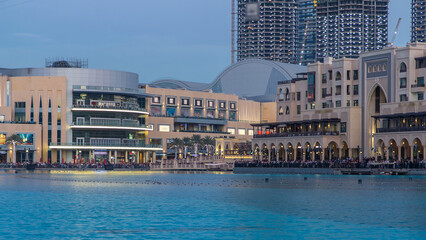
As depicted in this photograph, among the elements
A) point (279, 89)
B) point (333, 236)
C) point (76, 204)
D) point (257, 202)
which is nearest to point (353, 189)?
point (257, 202)

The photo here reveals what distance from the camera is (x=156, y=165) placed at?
6786 inches

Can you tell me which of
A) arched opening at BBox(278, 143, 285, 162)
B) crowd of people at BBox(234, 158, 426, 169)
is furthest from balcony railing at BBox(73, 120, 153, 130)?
crowd of people at BBox(234, 158, 426, 169)

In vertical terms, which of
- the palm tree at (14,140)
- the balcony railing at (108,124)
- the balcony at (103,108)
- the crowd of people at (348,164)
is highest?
the balcony at (103,108)

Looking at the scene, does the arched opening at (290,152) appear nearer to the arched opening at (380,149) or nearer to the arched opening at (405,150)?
the arched opening at (380,149)

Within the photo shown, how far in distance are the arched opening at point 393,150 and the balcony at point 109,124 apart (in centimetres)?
6847

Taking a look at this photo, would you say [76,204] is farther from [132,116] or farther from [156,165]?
[132,116]

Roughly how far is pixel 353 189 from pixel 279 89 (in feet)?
348

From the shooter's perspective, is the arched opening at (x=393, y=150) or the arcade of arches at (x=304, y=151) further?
the arcade of arches at (x=304, y=151)

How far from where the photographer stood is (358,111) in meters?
157

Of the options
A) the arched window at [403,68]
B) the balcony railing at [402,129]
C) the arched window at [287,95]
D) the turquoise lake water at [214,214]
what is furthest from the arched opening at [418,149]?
the turquoise lake water at [214,214]

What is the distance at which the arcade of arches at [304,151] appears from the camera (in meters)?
156

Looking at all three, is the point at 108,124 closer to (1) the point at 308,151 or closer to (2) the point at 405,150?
(1) the point at 308,151

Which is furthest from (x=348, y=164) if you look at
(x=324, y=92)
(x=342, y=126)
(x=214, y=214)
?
(x=214, y=214)

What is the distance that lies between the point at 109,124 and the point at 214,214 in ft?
433
